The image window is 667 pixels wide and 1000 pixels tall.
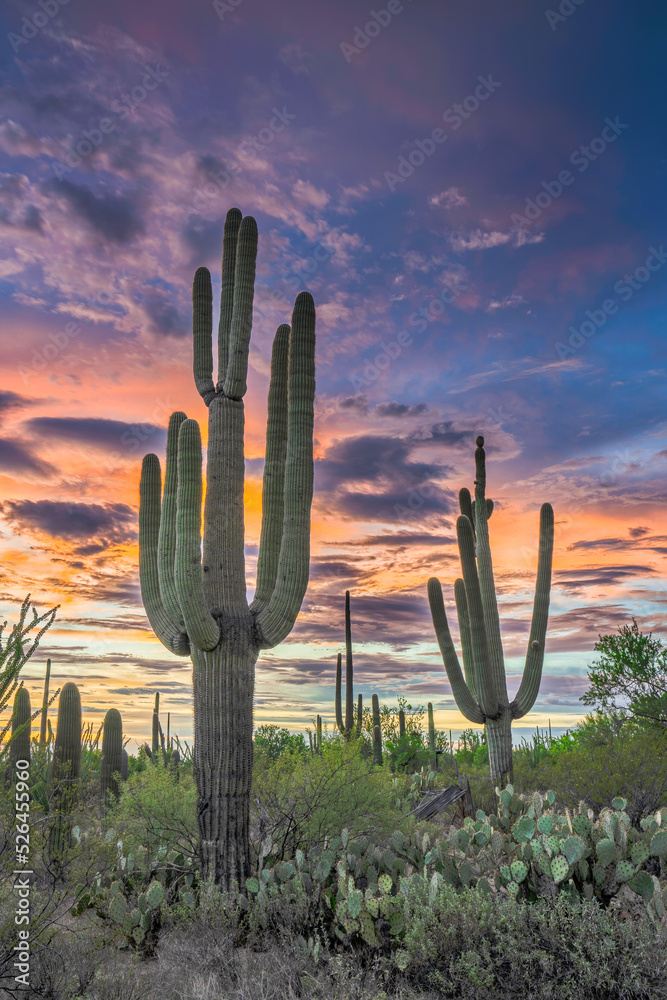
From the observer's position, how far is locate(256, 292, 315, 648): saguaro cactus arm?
8820 mm

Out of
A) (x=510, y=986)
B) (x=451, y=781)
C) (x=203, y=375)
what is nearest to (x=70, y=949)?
(x=510, y=986)

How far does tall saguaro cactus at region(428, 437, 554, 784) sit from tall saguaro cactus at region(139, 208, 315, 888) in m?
6.06

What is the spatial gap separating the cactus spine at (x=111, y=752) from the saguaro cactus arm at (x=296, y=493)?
7171mm

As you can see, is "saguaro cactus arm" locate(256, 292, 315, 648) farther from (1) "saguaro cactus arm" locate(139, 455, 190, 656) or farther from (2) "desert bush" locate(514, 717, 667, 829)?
(2) "desert bush" locate(514, 717, 667, 829)

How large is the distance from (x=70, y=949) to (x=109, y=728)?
8817mm

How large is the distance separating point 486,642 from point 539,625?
141 centimetres

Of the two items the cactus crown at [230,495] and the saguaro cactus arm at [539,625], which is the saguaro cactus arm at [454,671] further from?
the cactus crown at [230,495]

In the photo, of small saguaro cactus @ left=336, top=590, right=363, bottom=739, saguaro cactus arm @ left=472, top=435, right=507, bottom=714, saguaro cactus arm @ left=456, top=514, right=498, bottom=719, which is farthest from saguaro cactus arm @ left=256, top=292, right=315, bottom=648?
small saguaro cactus @ left=336, top=590, right=363, bottom=739

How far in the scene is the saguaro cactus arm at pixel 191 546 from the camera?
26.6ft

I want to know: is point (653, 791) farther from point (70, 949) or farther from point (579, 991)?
point (70, 949)

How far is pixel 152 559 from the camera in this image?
32.8 ft

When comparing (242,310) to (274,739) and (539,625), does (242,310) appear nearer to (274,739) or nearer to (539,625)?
(539,625)

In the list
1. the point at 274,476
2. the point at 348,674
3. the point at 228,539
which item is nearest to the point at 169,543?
the point at 228,539

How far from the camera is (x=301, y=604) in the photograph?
895 cm
